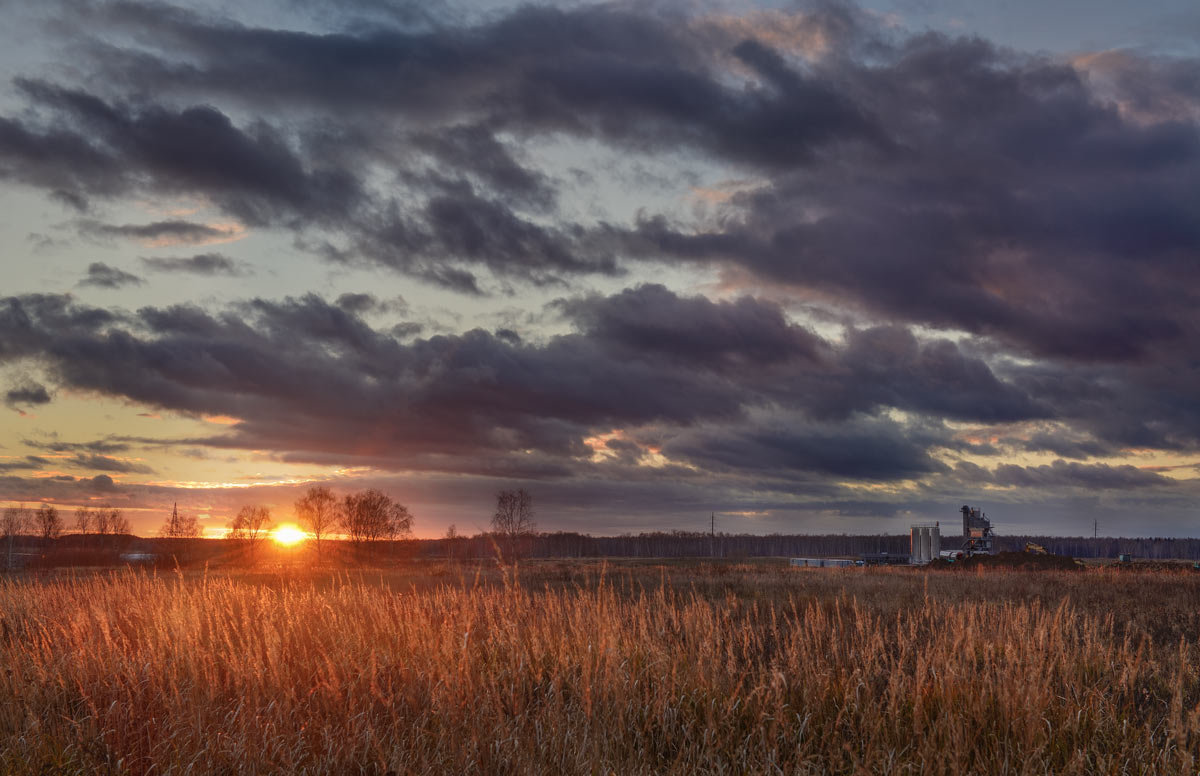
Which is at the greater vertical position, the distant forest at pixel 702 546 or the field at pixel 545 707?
the field at pixel 545 707

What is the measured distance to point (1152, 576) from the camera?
33.7 m

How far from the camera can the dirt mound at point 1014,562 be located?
149ft

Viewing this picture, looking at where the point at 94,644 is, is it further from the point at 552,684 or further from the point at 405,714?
the point at 552,684

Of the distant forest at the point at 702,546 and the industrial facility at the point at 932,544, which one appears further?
the distant forest at the point at 702,546

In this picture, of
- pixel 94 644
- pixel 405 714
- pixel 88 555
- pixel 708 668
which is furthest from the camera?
pixel 88 555

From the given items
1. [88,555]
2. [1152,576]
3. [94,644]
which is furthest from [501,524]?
[94,644]

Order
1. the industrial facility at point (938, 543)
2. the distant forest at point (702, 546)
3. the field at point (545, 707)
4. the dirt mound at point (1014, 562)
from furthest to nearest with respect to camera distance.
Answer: the distant forest at point (702, 546) → the industrial facility at point (938, 543) → the dirt mound at point (1014, 562) → the field at point (545, 707)

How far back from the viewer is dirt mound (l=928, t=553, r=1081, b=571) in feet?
149

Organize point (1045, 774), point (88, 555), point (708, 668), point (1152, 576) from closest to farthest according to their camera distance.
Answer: point (1045, 774) < point (708, 668) < point (1152, 576) < point (88, 555)

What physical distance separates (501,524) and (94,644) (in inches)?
3380

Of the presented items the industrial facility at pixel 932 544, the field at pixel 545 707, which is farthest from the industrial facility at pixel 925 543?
the field at pixel 545 707

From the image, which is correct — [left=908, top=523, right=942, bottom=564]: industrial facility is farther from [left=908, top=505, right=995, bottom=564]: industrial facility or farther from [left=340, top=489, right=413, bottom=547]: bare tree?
[left=340, top=489, right=413, bottom=547]: bare tree

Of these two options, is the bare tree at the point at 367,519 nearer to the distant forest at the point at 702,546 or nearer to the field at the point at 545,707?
the distant forest at the point at 702,546

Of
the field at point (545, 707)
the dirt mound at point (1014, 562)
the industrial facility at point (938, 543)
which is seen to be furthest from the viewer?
the industrial facility at point (938, 543)
